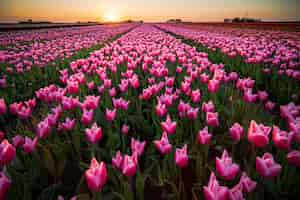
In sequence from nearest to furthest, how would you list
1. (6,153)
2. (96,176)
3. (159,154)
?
1. (96,176)
2. (6,153)
3. (159,154)

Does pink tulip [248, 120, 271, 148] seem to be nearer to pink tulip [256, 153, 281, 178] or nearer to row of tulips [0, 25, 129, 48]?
pink tulip [256, 153, 281, 178]

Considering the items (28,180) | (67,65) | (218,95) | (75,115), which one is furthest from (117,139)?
(67,65)

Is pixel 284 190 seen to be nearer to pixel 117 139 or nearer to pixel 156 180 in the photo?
pixel 156 180

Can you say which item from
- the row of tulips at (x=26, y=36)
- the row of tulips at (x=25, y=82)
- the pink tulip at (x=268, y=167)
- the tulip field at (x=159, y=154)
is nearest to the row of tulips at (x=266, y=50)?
the tulip field at (x=159, y=154)

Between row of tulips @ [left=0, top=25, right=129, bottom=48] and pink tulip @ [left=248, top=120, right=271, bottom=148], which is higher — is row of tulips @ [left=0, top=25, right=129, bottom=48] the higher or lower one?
the higher one

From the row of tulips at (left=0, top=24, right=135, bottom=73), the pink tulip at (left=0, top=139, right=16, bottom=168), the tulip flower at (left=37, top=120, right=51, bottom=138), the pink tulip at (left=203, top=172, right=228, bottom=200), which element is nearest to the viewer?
the pink tulip at (left=203, top=172, right=228, bottom=200)

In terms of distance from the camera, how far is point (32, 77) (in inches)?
199

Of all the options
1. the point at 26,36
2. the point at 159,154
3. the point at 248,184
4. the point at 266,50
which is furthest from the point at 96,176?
the point at 26,36

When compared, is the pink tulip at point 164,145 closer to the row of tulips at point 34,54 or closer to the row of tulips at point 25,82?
the row of tulips at point 25,82

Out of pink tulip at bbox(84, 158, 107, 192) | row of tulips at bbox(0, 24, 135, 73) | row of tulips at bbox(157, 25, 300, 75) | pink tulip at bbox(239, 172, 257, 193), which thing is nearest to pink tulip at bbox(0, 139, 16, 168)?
pink tulip at bbox(84, 158, 107, 192)

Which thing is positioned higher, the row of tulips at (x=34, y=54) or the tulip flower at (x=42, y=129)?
the row of tulips at (x=34, y=54)

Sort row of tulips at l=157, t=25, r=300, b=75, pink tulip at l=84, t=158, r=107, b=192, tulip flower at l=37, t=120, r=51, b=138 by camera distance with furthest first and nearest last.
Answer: row of tulips at l=157, t=25, r=300, b=75
tulip flower at l=37, t=120, r=51, b=138
pink tulip at l=84, t=158, r=107, b=192

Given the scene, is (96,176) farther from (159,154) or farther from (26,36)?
(26,36)

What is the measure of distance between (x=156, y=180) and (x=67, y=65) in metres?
5.35
